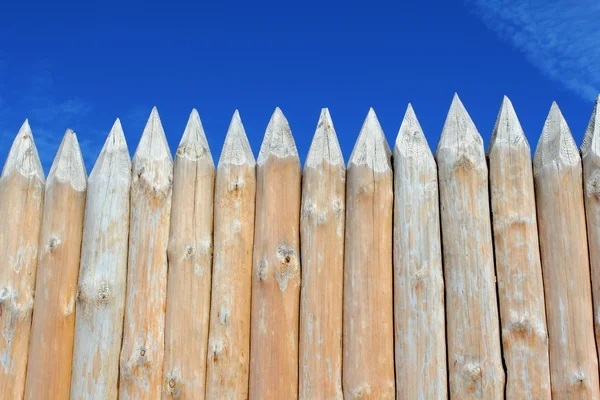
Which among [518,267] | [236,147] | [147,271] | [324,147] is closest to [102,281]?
[147,271]

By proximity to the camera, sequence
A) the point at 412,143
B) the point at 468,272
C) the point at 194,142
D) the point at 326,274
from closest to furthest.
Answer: the point at 468,272, the point at 326,274, the point at 412,143, the point at 194,142

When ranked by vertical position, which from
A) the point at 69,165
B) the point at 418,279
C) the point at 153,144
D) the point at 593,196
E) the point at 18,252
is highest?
the point at 153,144

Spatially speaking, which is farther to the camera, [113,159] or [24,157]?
[24,157]

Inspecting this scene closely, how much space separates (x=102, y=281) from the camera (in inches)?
159

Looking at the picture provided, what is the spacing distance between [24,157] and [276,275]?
2251mm

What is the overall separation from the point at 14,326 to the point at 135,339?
101cm

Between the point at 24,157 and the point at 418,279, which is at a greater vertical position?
the point at 24,157

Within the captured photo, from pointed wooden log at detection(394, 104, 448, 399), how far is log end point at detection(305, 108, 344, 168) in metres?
0.42

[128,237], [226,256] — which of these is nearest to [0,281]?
[128,237]

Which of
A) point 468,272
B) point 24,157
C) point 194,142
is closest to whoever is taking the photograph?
point 468,272

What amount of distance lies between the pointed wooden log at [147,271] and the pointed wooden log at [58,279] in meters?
0.47

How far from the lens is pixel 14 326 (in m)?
4.19

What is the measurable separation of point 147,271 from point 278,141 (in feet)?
4.25

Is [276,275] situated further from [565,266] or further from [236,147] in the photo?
[565,266]
